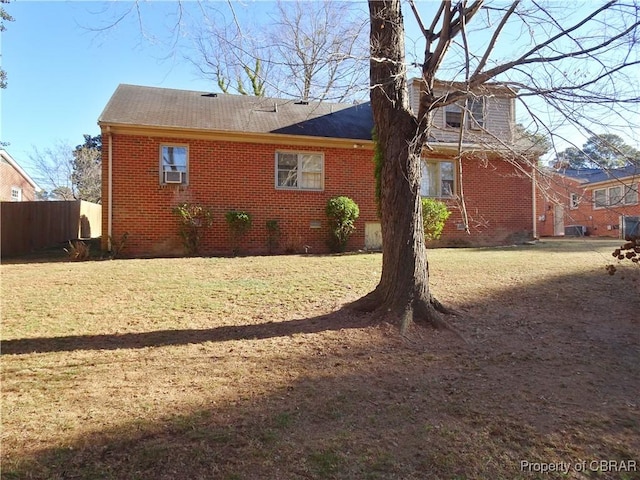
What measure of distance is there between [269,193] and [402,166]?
7.64m

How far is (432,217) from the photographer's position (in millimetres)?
12781

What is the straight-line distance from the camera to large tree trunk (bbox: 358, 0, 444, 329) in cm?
546

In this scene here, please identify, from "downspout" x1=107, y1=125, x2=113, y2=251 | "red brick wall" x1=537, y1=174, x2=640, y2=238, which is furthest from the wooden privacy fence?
"red brick wall" x1=537, y1=174, x2=640, y2=238

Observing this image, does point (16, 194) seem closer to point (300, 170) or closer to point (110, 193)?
point (110, 193)

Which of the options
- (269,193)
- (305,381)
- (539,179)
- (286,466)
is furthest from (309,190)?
(286,466)

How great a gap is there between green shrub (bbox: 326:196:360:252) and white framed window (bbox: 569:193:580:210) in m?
6.97

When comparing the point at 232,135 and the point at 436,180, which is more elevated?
the point at 232,135

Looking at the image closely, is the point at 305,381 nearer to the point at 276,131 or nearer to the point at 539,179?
the point at 539,179

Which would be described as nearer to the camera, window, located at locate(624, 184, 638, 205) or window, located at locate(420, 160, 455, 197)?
window, located at locate(624, 184, 638, 205)

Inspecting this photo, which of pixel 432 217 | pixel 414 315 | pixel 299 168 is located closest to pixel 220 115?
pixel 299 168

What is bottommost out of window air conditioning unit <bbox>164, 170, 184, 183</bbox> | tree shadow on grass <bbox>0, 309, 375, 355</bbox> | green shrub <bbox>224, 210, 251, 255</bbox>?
tree shadow on grass <bbox>0, 309, 375, 355</bbox>

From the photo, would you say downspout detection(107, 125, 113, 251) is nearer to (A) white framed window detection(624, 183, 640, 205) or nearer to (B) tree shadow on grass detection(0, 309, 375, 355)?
(B) tree shadow on grass detection(0, 309, 375, 355)

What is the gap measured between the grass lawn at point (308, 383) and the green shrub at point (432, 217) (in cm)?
547

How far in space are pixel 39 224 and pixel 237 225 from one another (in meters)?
7.75
